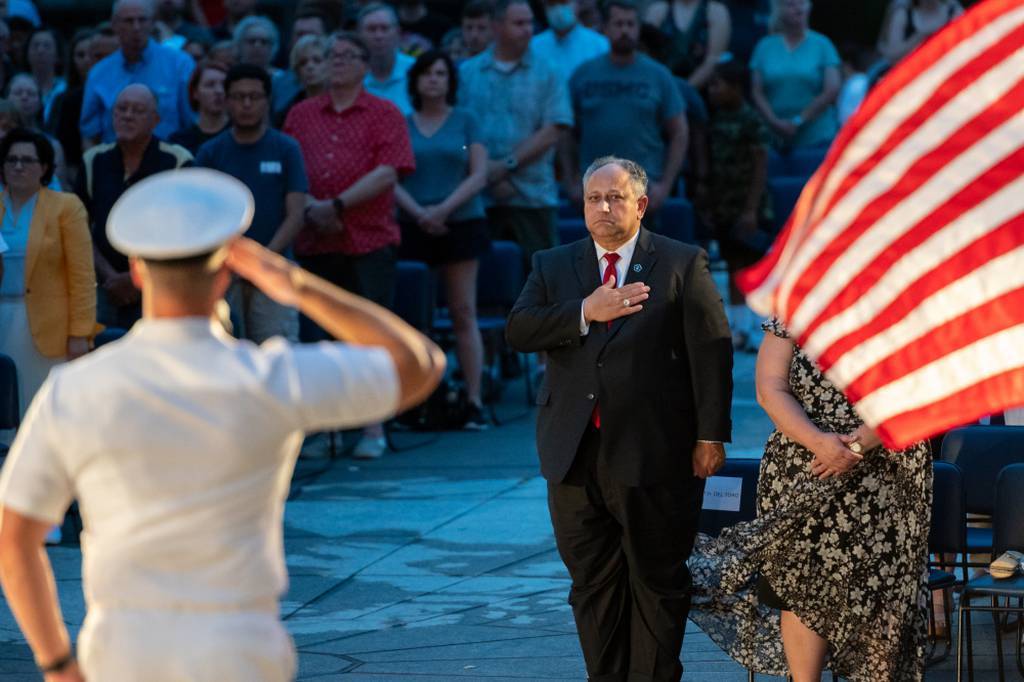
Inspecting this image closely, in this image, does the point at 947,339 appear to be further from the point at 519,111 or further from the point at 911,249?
the point at 519,111

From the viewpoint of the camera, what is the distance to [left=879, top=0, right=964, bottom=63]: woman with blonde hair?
1683 centimetres

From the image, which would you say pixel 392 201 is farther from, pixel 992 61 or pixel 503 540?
pixel 992 61

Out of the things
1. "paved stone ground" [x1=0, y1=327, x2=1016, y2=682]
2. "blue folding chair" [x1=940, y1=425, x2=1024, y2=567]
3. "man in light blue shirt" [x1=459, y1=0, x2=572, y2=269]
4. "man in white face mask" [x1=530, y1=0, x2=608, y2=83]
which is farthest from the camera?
"man in white face mask" [x1=530, y1=0, x2=608, y2=83]

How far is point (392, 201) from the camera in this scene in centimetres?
1252

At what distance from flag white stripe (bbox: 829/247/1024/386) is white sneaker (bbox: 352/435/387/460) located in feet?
26.6

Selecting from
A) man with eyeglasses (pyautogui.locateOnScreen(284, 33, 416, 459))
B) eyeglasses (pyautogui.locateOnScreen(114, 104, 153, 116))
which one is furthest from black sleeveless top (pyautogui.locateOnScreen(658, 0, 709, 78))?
eyeglasses (pyautogui.locateOnScreen(114, 104, 153, 116))

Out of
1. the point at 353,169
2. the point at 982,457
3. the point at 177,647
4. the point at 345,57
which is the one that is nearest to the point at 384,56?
the point at 345,57

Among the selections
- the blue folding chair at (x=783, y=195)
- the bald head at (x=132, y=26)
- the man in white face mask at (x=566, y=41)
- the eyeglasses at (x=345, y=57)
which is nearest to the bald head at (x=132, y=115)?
the eyeglasses at (x=345, y=57)

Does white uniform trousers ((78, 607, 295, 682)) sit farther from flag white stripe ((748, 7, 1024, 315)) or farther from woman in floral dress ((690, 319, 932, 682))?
woman in floral dress ((690, 319, 932, 682))

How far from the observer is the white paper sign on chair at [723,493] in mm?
7605

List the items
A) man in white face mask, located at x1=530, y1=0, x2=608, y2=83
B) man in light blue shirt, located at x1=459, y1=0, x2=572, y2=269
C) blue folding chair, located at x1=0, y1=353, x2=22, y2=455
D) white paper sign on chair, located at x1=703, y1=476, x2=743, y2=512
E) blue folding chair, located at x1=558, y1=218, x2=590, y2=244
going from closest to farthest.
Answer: white paper sign on chair, located at x1=703, y1=476, x2=743, y2=512 → blue folding chair, located at x1=0, y1=353, x2=22, y2=455 → man in light blue shirt, located at x1=459, y1=0, x2=572, y2=269 → blue folding chair, located at x1=558, y1=218, x2=590, y2=244 → man in white face mask, located at x1=530, y1=0, x2=608, y2=83

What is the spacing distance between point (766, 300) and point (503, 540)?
591cm

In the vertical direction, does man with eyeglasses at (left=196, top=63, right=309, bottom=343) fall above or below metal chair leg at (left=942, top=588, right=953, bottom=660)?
above

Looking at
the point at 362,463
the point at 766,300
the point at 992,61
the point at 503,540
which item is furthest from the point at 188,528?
the point at 362,463
